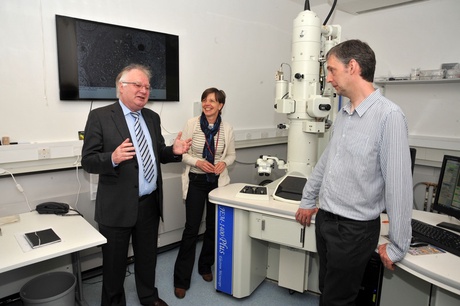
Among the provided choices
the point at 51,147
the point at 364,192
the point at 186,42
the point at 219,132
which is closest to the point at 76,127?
the point at 51,147

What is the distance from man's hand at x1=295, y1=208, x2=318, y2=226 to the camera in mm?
1784

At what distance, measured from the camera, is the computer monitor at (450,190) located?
5.57 feet

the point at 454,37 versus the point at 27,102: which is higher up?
the point at 454,37

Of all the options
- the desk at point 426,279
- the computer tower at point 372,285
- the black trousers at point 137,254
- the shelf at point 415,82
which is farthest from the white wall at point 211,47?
the desk at point 426,279

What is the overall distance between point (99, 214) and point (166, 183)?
1061 millimetres

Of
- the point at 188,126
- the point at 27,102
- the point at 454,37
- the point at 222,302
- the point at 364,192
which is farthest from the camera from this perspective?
the point at 454,37

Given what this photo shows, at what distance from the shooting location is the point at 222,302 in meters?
2.25

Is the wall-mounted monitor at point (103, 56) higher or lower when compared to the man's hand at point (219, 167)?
higher

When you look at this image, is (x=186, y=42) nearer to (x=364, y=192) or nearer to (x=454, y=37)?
(x=364, y=192)

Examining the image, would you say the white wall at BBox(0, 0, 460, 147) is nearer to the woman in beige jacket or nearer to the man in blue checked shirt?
the woman in beige jacket

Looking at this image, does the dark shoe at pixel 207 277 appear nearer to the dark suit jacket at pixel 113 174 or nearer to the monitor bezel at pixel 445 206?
the dark suit jacket at pixel 113 174

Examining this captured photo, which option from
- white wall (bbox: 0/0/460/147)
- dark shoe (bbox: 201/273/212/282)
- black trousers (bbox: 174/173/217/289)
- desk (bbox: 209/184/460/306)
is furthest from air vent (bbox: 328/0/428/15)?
dark shoe (bbox: 201/273/212/282)

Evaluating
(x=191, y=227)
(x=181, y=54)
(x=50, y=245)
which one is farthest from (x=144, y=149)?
(x=181, y=54)

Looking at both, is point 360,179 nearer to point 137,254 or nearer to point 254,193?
point 254,193
